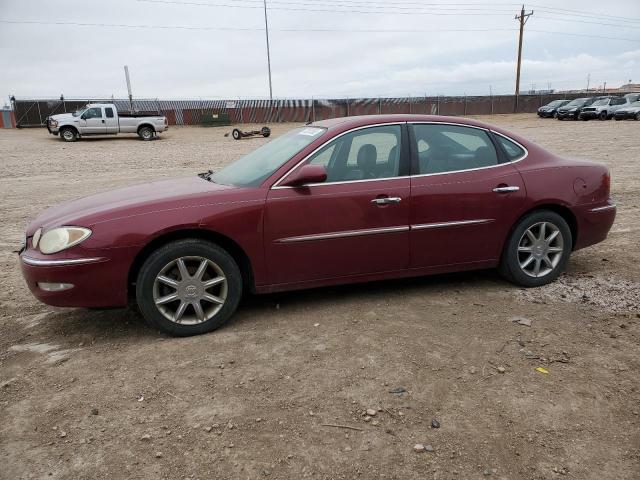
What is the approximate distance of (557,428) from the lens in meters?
2.65

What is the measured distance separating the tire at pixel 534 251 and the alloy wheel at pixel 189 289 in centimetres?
245

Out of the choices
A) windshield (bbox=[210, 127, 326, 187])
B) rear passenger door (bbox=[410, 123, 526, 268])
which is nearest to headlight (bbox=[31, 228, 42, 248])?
windshield (bbox=[210, 127, 326, 187])

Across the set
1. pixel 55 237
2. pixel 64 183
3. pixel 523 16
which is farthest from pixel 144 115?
pixel 523 16

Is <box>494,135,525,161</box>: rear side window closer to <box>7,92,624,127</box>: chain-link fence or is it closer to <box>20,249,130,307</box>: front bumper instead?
<box>20,249,130,307</box>: front bumper

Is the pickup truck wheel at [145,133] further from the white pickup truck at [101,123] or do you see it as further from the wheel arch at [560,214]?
the wheel arch at [560,214]

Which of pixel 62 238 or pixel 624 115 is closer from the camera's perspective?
pixel 62 238

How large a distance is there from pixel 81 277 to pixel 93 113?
26.4m

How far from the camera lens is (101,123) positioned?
1065 inches

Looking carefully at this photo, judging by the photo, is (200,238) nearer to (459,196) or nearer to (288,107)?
(459,196)

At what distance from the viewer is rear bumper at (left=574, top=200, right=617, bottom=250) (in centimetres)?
466

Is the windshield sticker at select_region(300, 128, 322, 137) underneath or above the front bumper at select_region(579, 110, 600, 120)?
above

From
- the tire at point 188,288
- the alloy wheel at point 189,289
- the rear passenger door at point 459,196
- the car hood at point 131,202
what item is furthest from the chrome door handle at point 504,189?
the alloy wheel at point 189,289

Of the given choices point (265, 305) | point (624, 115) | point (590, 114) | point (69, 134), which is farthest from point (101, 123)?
point (624, 115)

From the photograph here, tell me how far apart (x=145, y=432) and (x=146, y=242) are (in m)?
1.39
